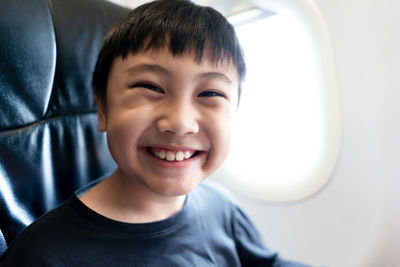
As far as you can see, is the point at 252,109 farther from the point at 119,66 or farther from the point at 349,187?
the point at 119,66

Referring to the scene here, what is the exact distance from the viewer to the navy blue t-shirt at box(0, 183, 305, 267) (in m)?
0.58

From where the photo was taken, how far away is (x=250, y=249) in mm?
822

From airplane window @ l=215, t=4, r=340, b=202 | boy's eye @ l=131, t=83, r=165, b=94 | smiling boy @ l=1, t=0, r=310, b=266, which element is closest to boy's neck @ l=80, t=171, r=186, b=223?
smiling boy @ l=1, t=0, r=310, b=266

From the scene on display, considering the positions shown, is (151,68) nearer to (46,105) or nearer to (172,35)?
(172,35)

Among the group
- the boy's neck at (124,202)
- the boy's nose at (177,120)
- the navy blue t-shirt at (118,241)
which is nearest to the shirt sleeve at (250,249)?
the navy blue t-shirt at (118,241)

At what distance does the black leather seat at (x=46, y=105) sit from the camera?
618mm

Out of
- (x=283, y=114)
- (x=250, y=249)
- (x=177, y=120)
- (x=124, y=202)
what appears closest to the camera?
(x=177, y=120)

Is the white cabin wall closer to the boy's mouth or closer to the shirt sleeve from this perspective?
the shirt sleeve

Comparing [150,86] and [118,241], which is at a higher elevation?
[150,86]

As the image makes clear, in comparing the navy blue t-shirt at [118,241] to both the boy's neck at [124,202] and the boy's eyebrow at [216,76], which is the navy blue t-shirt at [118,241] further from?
the boy's eyebrow at [216,76]

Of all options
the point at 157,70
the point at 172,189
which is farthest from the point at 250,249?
the point at 157,70

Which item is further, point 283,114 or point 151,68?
point 283,114

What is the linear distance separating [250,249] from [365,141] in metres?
0.47

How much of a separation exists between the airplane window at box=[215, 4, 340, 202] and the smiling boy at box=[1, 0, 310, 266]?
10.7 inches
